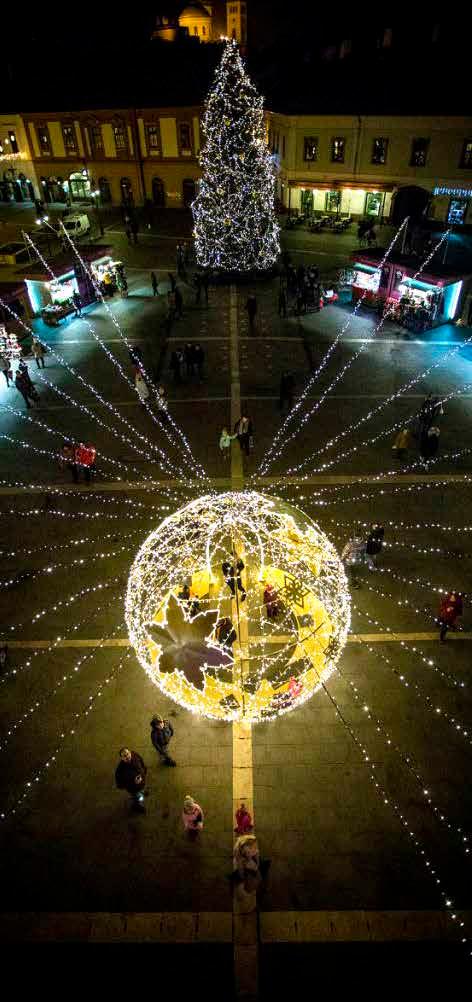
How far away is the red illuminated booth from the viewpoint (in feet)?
67.2

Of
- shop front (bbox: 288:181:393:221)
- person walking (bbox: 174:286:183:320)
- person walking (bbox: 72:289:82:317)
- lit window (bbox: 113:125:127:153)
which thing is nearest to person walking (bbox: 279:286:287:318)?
person walking (bbox: 174:286:183:320)

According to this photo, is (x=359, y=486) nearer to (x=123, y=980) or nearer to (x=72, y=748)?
(x=72, y=748)

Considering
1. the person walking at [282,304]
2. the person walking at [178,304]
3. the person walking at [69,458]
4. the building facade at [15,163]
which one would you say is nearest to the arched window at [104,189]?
the building facade at [15,163]

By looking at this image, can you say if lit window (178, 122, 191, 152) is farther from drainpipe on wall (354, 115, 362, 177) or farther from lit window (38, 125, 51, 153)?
drainpipe on wall (354, 115, 362, 177)

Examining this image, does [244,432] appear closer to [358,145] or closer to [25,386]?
[25,386]

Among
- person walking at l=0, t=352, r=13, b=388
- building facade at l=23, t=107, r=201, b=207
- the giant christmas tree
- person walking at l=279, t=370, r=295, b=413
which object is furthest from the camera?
building facade at l=23, t=107, r=201, b=207

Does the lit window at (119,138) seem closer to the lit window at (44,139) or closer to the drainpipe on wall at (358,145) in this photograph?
the lit window at (44,139)

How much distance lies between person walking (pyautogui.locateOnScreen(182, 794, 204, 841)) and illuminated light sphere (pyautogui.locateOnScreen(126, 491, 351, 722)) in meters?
1.20

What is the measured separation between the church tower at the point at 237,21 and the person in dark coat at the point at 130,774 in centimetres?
6415

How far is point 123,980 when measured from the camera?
6.31 m

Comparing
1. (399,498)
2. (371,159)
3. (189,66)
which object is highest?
(189,66)

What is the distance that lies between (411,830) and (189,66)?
4750 centimetres

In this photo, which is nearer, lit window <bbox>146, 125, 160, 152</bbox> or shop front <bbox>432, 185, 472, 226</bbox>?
shop front <bbox>432, 185, 472, 226</bbox>

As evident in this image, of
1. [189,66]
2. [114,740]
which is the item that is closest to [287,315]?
[114,740]
